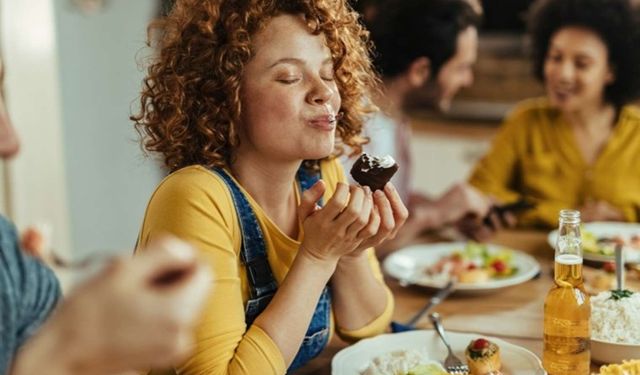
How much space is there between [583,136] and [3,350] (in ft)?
6.63

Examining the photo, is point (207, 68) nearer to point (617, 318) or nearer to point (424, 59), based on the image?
point (617, 318)

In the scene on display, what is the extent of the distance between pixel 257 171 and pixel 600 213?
1.33 metres

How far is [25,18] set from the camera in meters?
3.03

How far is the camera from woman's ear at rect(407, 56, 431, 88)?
2387 mm

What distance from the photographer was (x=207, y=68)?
1.33 meters

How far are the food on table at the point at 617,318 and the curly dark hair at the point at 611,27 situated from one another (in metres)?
1.32

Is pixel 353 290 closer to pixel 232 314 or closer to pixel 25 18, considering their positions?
pixel 232 314

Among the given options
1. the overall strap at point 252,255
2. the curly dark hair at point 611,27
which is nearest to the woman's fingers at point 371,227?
the overall strap at point 252,255

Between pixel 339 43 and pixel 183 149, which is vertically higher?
pixel 339 43

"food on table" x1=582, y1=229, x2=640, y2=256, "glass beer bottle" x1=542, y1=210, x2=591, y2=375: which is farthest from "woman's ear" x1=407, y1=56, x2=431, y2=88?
"glass beer bottle" x1=542, y1=210, x2=591, y2=375

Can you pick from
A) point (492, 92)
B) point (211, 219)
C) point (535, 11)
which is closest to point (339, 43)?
point (211, 219)

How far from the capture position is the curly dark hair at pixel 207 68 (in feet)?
4.27

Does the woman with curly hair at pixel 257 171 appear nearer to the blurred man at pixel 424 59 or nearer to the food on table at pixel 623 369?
the food on table at pixel 623 369

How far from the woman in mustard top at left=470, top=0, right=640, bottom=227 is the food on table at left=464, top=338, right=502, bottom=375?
1157 mm
